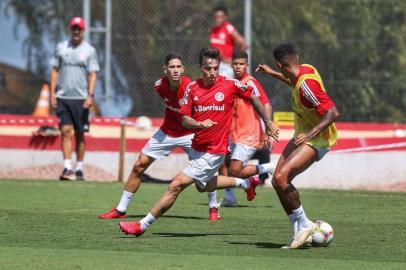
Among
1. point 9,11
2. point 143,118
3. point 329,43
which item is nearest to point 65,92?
point 143,118

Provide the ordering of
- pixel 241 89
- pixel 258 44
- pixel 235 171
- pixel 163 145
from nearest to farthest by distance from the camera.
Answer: pixel 241 89
pixel 163 145
pixel 235 171
pixel 258 44

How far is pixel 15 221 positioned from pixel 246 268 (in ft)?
15.1

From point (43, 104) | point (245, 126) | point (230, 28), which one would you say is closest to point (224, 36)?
point (230, 28)

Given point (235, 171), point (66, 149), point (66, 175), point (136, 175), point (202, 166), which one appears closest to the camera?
point (202, 166)

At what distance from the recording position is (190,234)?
41.6ft

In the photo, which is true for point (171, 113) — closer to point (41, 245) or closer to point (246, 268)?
point (41, 245)

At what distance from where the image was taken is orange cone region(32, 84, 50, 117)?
78.2 feet

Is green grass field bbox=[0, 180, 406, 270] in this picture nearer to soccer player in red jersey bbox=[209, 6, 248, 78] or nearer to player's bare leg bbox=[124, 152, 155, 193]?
player's bare leg bbox=[124, 152, 155, 193]

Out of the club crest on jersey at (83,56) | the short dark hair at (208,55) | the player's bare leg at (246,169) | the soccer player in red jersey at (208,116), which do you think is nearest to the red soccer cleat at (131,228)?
the soccer player in red jersey at (208,116)

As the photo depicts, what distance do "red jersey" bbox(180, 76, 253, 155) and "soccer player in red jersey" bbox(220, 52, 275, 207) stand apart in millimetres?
2890

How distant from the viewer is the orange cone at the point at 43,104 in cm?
2383

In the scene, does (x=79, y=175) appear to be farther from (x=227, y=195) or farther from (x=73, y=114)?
(x=227, y=195)

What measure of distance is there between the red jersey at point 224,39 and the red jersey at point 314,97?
32.9ft

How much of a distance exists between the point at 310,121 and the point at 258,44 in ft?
37.4
